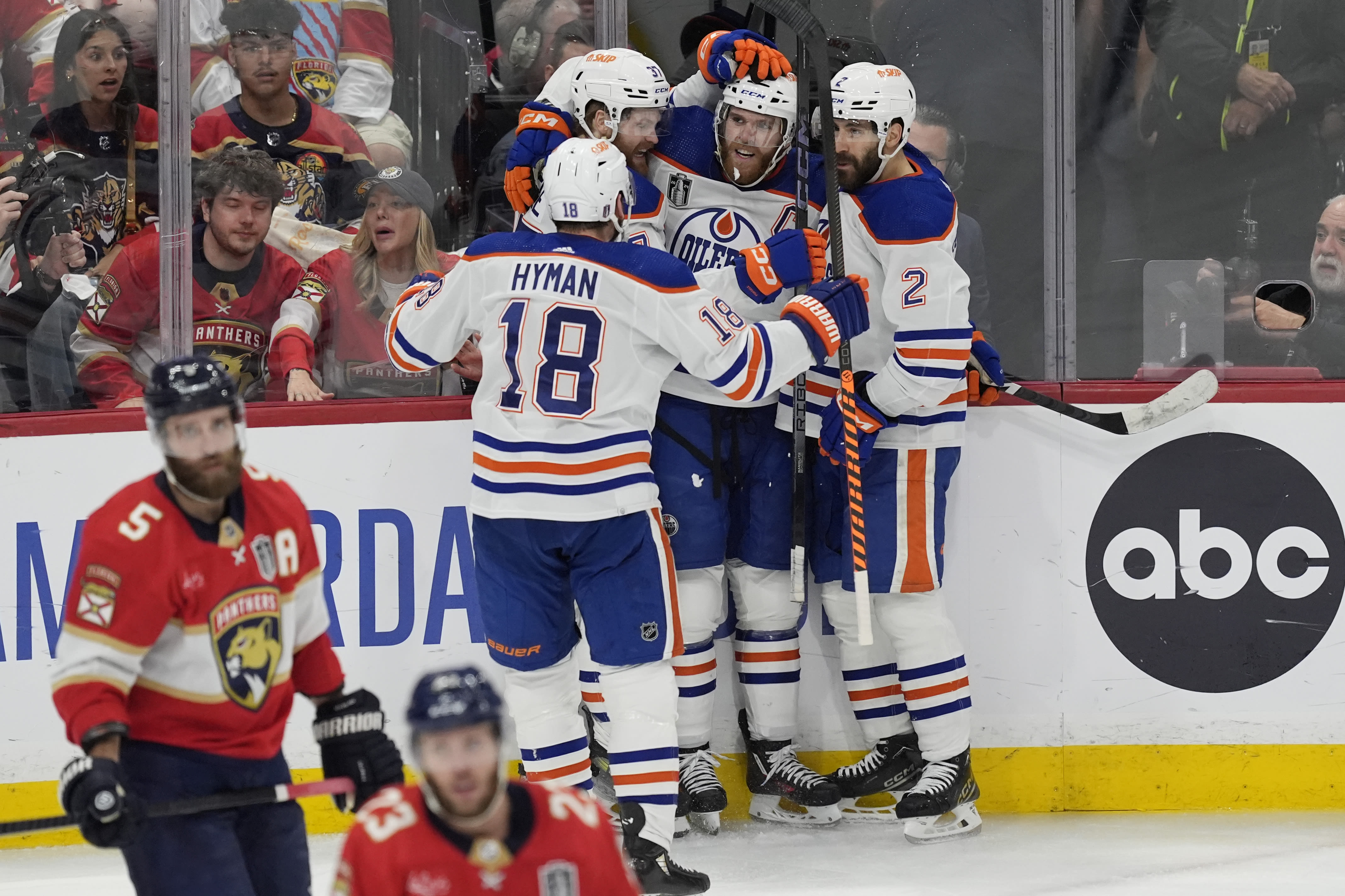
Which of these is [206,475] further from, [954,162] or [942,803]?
[954,162]

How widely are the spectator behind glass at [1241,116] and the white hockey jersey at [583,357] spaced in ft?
4.15

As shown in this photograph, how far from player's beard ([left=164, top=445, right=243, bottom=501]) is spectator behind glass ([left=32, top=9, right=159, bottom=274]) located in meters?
1.71

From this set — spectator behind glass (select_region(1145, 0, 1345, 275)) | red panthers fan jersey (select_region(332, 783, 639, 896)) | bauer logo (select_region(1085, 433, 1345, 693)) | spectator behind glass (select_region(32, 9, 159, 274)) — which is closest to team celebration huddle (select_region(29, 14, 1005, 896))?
red panthers fan jersey (select_region(332, 783, 639, 896))

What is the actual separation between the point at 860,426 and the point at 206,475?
1.66 m

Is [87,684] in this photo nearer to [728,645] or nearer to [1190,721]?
[728,645]

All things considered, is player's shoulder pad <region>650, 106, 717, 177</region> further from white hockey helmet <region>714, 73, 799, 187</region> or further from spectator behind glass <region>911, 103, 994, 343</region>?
spectator behind glass <region>911, 103, 994, 343</region>

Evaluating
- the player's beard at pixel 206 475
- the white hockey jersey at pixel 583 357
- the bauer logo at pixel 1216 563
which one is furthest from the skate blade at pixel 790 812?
the player's beard at pixel 206 475

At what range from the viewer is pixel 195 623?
2.00 metres

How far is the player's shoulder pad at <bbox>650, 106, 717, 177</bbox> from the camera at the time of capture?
340 centimetres

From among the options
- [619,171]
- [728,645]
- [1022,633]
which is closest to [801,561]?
[728,645]

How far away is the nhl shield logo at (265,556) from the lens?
2.04 metres

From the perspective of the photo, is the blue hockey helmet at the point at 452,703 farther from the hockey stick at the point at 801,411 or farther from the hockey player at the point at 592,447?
the hockey stick at the point at 801,411

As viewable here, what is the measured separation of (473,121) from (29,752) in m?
1.73

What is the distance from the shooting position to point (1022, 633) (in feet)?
11.7
